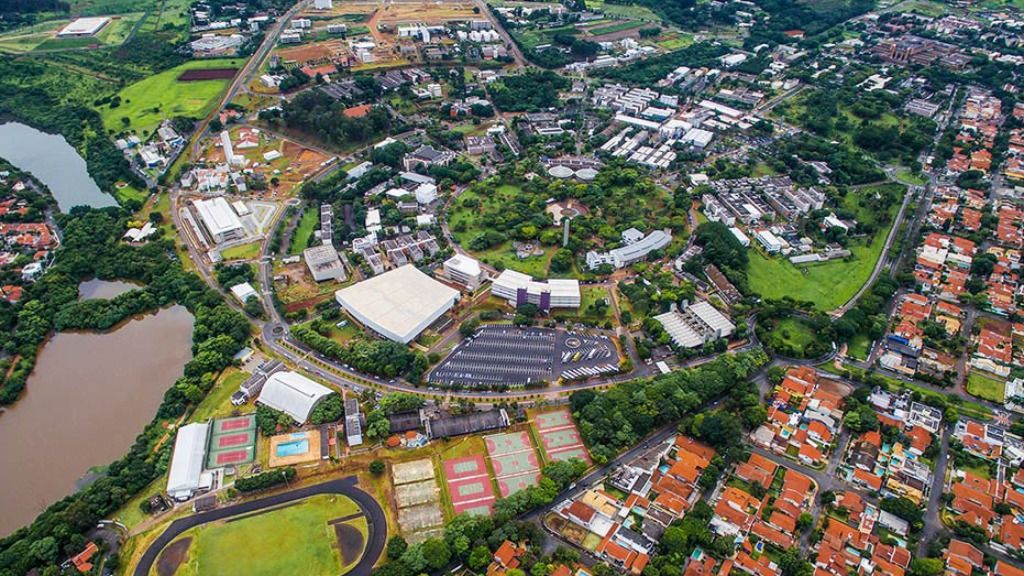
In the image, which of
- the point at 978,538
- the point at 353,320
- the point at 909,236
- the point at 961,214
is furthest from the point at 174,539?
the point at 961,214

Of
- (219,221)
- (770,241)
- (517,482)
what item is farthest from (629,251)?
(219,221)

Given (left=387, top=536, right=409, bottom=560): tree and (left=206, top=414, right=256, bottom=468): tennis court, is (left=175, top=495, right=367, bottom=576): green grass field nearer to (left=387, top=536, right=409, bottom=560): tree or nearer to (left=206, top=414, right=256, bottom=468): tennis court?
(left=387, top=536, right=409, bottom=560): tree

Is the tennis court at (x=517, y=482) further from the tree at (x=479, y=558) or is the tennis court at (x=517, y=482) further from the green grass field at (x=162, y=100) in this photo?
the green grass field at (x=162, y=100)

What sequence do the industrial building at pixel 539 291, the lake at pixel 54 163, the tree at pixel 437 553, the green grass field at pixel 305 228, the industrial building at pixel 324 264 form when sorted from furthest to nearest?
the lake at pixel 54 163 < the green grass field at pixel 305 228 < the industrial building at pixel 324 264 < the industrial building at pixel 539 291 < the tree at pixel 437 553

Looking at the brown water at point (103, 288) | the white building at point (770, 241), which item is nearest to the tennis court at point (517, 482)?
the white building at point (770, 241)

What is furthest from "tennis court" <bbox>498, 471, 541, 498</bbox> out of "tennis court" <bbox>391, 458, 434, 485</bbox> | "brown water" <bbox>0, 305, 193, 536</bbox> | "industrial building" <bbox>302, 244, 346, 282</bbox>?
"industrial building" <bbox>302, 244, 346, 282</bbox>

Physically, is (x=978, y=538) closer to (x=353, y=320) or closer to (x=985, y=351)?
(x=985, y=351)
